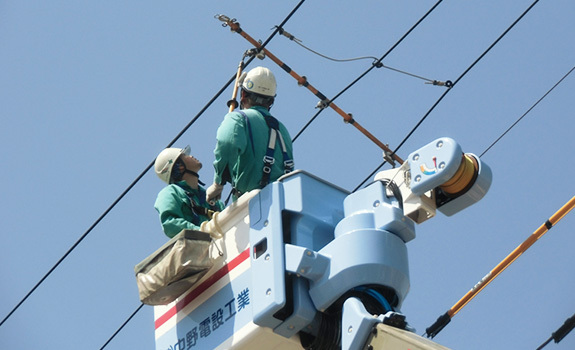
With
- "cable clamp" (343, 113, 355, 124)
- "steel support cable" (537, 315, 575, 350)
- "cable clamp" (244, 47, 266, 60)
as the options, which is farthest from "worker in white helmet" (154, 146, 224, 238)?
"steel support cable" (537, 315, 575, 350)

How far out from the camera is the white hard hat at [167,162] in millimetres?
11414

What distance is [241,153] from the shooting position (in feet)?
32.6

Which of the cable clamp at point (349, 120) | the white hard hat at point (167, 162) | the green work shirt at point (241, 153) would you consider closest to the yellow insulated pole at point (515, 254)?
the green work shirt at point (241, 153)

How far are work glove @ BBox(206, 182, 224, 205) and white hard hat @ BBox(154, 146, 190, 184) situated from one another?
3.18 feet

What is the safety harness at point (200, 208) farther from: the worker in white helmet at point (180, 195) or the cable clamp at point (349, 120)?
the cable clamp at point (349, 120)

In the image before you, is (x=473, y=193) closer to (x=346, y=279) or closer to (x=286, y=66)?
(x=346, y=279)

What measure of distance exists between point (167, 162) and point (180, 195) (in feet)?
2.52

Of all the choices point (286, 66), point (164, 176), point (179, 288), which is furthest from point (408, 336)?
point (286, 66)

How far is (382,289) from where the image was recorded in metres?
8.69

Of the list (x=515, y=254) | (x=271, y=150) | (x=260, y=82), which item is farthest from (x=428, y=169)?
(x=260, y=82)

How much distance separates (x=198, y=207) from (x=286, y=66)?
109 inches

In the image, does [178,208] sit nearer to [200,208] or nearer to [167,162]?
[200,208]

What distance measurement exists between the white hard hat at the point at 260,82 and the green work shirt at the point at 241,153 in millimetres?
565

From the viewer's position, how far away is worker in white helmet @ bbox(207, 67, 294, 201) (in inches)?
390
